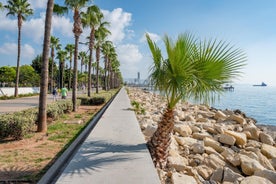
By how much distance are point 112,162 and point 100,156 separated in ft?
1.41

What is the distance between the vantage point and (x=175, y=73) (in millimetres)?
4980

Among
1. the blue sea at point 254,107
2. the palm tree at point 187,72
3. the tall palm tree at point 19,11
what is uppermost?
the tall palm tree at point 19,11

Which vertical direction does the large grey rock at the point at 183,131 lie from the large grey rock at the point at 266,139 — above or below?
above

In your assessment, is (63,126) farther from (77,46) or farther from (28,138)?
(77,46)

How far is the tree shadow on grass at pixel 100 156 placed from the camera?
421cm

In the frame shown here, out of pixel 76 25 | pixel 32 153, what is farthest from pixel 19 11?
pixel 32 153

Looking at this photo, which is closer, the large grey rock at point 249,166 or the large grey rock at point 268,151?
the large grey rock at point 249,166

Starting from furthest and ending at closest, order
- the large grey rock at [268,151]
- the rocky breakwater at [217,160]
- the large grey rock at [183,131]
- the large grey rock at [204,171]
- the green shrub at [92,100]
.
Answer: the green shrub at [92,100] < the large grey rock at [183,131] < the large grey rock at [268,151] < the large grey rock at [204,171] < the rocky breakwater at [217,160]

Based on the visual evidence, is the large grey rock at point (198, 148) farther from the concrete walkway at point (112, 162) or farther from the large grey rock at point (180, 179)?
the large grey rock at point (180, 179)

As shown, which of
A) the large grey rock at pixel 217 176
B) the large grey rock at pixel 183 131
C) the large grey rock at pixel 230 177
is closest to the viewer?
the large grey rock at pixel 230 177

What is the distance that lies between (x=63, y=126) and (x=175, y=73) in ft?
24.9

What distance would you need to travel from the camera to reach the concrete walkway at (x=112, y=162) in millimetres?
3812

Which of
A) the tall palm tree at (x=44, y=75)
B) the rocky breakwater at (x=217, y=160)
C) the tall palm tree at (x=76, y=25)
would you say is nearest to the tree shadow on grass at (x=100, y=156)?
the rocky breakwater at (x=217, y=160)

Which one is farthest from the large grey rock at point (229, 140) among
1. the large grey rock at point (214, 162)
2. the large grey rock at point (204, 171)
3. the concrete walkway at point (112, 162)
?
the concrete walkway at point (112, 162)
